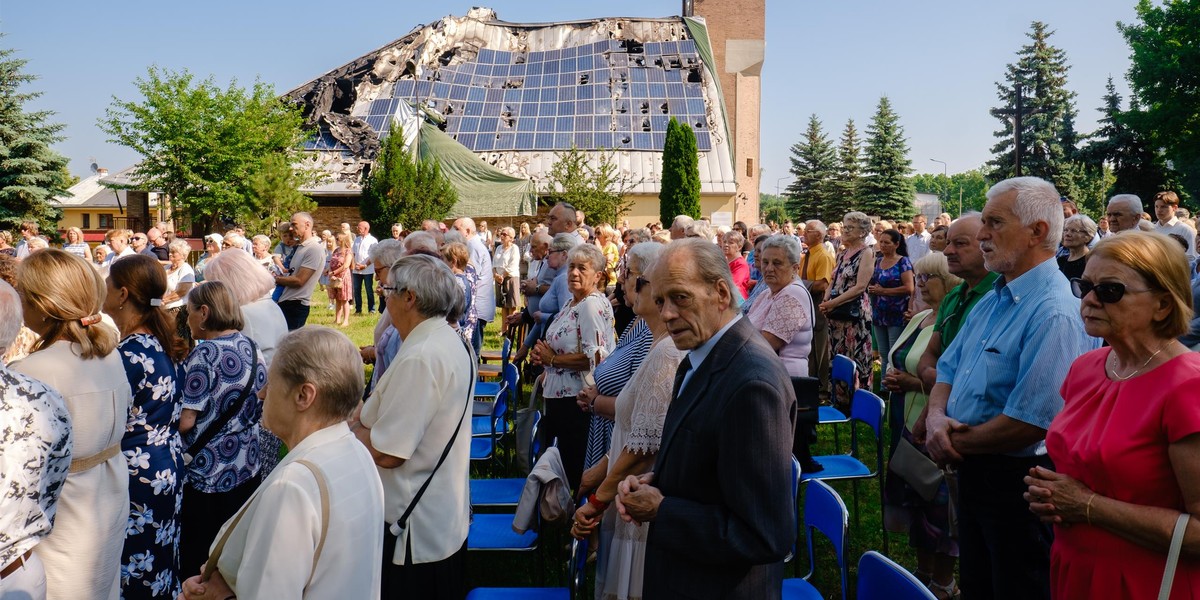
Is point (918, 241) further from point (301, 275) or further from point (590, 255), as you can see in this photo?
point (590, 255)

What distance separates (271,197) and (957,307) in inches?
1212

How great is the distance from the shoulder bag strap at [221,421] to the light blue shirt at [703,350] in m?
2.42

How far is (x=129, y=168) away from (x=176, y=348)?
3811cm

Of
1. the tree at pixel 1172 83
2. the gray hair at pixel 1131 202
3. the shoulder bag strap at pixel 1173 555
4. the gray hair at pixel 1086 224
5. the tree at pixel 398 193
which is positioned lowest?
the shoulder bag strap at pixel 1173 555

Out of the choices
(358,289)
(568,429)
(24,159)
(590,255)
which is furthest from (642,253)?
(24,159)

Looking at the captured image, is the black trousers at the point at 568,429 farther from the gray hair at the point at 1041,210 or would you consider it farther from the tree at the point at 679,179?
the tree at the point at 679,179

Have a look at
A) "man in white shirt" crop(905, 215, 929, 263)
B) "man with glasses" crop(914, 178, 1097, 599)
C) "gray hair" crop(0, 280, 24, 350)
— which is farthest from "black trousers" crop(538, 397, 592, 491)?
"man in white shirt" crop(905, 215, 929, 263)

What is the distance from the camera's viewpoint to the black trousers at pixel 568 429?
16.1 feet

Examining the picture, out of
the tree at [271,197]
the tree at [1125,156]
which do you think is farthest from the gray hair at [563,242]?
the tree at [1125,156]

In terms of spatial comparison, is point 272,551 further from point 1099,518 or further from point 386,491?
point 1099,518

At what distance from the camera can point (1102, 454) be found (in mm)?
2312

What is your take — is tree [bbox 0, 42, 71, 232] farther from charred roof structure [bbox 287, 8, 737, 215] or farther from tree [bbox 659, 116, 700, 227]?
tree [bbox 659, 116, 700, 227]

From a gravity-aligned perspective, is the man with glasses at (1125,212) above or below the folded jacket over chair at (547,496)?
above

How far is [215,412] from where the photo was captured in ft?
12.4
